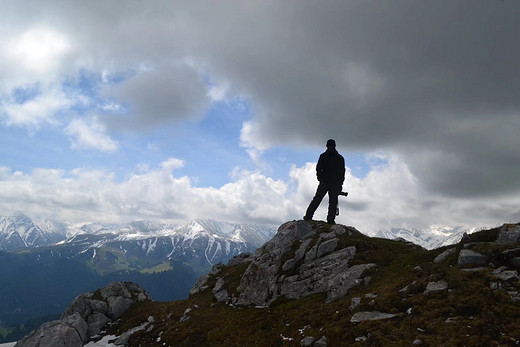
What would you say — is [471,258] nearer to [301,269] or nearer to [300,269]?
[301,269]

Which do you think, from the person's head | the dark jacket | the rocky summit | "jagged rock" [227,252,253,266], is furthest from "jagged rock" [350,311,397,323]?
"jagged rock" [227,252,253,266]

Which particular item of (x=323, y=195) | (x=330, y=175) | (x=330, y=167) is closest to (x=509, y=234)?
(x=330, y=175)

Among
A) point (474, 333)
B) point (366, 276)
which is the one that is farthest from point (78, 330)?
point (474, 333)

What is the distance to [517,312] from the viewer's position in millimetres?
14359

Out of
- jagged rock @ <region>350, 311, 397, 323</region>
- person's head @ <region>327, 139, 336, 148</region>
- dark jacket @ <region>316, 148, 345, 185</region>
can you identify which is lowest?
jagged rock @ <region>350, 311, 397, 323</region>

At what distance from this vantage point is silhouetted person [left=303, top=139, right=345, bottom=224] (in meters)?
39.2

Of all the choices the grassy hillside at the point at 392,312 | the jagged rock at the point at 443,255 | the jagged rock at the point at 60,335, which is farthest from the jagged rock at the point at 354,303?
the jagged rock at the point at 60,335

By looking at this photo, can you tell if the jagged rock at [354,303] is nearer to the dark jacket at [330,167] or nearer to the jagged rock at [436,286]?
the jagged rock at [436,286]

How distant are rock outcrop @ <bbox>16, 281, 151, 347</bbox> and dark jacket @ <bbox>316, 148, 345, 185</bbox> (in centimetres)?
3712

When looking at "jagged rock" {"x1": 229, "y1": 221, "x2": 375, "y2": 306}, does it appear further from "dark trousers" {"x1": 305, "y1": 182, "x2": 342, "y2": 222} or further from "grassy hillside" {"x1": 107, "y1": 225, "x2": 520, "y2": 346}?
"dark trousers" {"x1": 305, "y1": 182, "x2": 342, "y2": 222}

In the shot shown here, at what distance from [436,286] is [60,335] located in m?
40.4

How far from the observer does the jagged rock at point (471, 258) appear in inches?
798

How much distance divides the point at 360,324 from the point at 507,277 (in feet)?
30.5

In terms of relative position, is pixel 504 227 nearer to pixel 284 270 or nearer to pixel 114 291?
pixel 284 270
